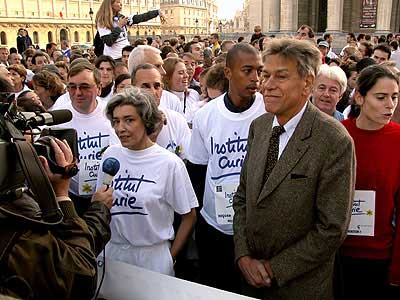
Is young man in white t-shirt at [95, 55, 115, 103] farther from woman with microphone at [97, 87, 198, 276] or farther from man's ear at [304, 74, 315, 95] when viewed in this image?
man's ear at [304, 74, 315, 95]

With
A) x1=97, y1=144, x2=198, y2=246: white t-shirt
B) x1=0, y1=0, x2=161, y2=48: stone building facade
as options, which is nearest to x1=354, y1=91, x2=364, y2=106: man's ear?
x1=97, y1=144, x2=198, y2=246: white t-shirt

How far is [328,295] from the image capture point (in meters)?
2.79

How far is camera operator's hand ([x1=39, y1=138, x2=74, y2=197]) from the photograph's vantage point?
6.98ft

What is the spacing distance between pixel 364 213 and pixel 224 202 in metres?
1.07

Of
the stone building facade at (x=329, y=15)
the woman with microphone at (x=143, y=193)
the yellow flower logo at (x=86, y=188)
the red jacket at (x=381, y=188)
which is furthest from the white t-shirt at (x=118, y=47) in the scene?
the stone building facade at (x=329, y=15)

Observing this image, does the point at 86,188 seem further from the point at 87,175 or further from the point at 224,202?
the point at 224,202

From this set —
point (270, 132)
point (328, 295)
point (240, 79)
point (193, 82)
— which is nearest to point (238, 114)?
point (240, 79)

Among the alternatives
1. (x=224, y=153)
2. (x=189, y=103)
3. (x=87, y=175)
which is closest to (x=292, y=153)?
(x=224, y=153)

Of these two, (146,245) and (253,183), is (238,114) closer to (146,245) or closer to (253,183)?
(253,183)

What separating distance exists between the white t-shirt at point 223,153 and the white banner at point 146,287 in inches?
49.7

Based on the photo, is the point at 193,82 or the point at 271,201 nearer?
the point at 271,201

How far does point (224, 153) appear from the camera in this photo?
3.57 meters

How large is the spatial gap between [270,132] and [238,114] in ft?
2.65

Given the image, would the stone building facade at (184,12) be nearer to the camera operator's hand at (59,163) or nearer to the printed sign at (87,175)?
the printed sign at (87,175)
